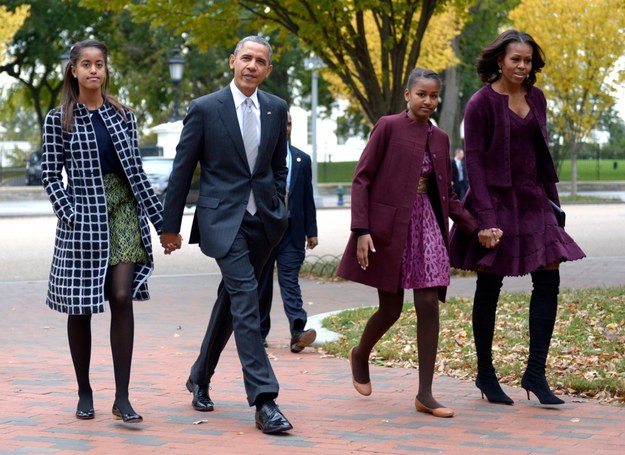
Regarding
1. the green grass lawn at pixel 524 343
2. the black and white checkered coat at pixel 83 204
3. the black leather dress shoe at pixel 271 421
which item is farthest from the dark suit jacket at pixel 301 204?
the black leather dress shoe at pixel 271 421

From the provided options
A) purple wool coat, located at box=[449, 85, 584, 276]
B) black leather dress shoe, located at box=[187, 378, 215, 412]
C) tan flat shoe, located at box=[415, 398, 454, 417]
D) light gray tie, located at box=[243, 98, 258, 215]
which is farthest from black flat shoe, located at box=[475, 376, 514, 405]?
light gray tie, located at box=[243, 98, 258, 215]

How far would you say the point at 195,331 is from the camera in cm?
1013

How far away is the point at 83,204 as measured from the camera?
5836 mm

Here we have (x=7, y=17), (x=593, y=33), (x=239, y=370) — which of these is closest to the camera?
(x=239, y=370)

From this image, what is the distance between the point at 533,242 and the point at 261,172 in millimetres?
1418

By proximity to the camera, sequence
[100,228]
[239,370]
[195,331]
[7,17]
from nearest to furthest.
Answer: [100,228] → [239,370] → [195,331] → [7,17]

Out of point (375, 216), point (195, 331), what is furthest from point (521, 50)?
point (195, 331)

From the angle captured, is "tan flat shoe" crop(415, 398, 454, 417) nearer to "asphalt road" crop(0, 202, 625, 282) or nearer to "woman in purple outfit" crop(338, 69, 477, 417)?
"woman in purple outfit" crop(338, 69, 477, 417)

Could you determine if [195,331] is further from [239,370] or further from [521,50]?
[521,50]

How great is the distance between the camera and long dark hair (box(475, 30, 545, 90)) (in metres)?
6.29

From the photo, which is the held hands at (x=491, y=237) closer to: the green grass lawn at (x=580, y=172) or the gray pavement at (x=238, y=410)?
the gray pavement at (x=238, y=410)

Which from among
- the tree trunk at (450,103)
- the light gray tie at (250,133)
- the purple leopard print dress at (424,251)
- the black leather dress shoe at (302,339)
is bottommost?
the black leather dress shoe at (302,339)

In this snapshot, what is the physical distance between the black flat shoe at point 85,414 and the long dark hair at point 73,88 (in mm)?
1361

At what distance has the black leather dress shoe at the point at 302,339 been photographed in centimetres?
877
